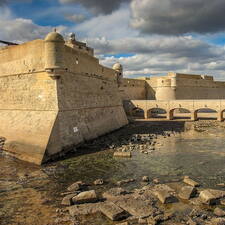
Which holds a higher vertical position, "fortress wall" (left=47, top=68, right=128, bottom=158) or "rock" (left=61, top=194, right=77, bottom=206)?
"fortress wall" (left=47, top=68, right=128, bottom=158)

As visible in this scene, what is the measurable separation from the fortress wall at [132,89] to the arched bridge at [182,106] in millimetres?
4112

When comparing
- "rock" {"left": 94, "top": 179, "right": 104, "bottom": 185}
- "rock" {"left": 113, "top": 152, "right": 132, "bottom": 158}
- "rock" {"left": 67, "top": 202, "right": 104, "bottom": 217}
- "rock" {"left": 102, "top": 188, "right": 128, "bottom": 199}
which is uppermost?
"rock" {"left": 113, "top": 152, "right": 132, "bottom": 158}

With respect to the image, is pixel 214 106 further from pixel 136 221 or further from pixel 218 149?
pixel 136 221

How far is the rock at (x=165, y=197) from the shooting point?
8.32 meters

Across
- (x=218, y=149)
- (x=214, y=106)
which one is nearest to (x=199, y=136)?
(x=218, y=149)

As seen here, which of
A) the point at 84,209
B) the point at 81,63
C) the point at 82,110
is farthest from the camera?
the point at 81,63

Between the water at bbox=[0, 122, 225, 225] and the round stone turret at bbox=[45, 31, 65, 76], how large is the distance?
563 centimetres

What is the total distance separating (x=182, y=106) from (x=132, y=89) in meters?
12.1

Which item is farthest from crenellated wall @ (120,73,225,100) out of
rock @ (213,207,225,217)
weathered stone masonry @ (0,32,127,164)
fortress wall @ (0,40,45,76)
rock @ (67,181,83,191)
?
rock @ (213,207,225,217)

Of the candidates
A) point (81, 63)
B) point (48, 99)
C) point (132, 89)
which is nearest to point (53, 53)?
point (48, 99)

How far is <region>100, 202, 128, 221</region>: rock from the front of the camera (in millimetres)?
7324

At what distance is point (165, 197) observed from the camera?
8328mm

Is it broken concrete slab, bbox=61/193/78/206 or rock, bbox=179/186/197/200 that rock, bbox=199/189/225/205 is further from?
broken concrete slab, bbox=61/193/78/206

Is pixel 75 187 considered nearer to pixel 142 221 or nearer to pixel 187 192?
pixel 142 221
